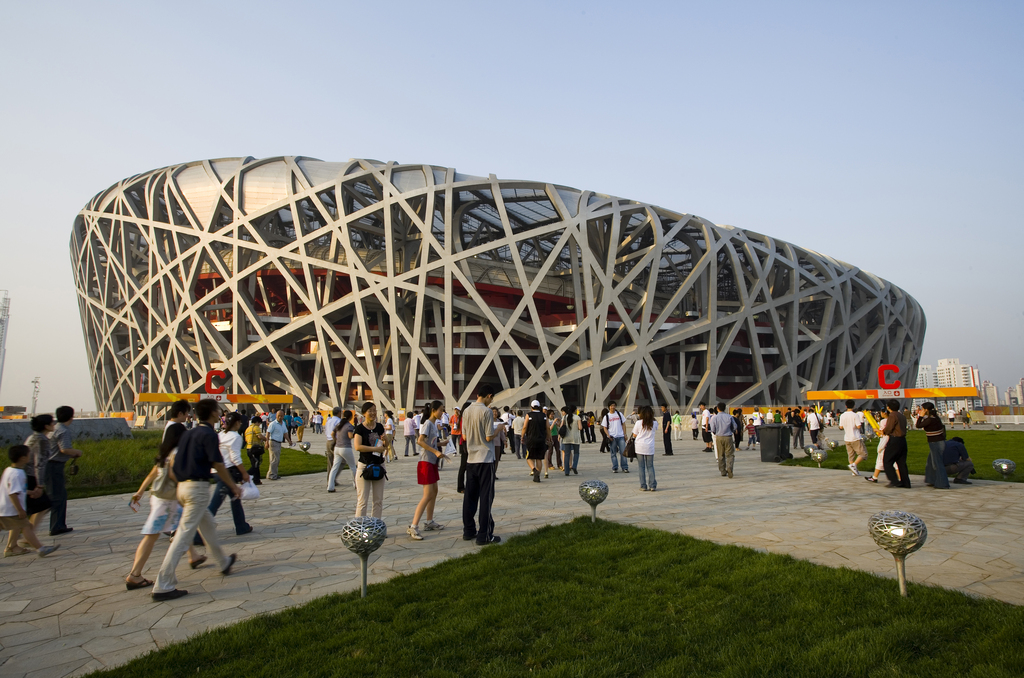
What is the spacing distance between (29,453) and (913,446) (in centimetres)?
2324

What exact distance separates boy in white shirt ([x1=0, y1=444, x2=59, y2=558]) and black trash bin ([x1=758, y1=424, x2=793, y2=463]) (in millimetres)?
16046

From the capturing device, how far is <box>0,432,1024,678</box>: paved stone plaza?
14.5 ft

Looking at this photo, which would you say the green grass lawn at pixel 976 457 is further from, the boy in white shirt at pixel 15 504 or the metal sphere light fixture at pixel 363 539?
the boy in white shirt at pixel 15 504

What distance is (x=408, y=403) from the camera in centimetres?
3459

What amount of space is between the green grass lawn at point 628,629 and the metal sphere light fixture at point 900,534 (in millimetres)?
293

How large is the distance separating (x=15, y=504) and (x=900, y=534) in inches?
335

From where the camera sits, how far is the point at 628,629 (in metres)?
4.08

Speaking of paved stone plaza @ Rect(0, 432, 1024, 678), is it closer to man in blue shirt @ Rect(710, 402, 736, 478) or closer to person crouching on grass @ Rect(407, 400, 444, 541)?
person crouching on grass @ Rect(407, 400, 444, 541)

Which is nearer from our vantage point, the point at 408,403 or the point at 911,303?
the point at 408,403

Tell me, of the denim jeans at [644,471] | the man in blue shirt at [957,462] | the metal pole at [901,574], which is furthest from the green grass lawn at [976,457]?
the metal pole at [901,574]

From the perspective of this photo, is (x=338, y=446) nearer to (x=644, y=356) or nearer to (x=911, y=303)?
(x=644, y=356)

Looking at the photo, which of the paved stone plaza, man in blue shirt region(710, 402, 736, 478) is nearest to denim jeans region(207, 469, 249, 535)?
the paved stone plaza

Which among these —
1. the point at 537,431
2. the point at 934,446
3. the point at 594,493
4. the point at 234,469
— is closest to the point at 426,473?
the point at 594,493

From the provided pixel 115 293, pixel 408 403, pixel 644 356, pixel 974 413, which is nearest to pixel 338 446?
pixel 408 403
